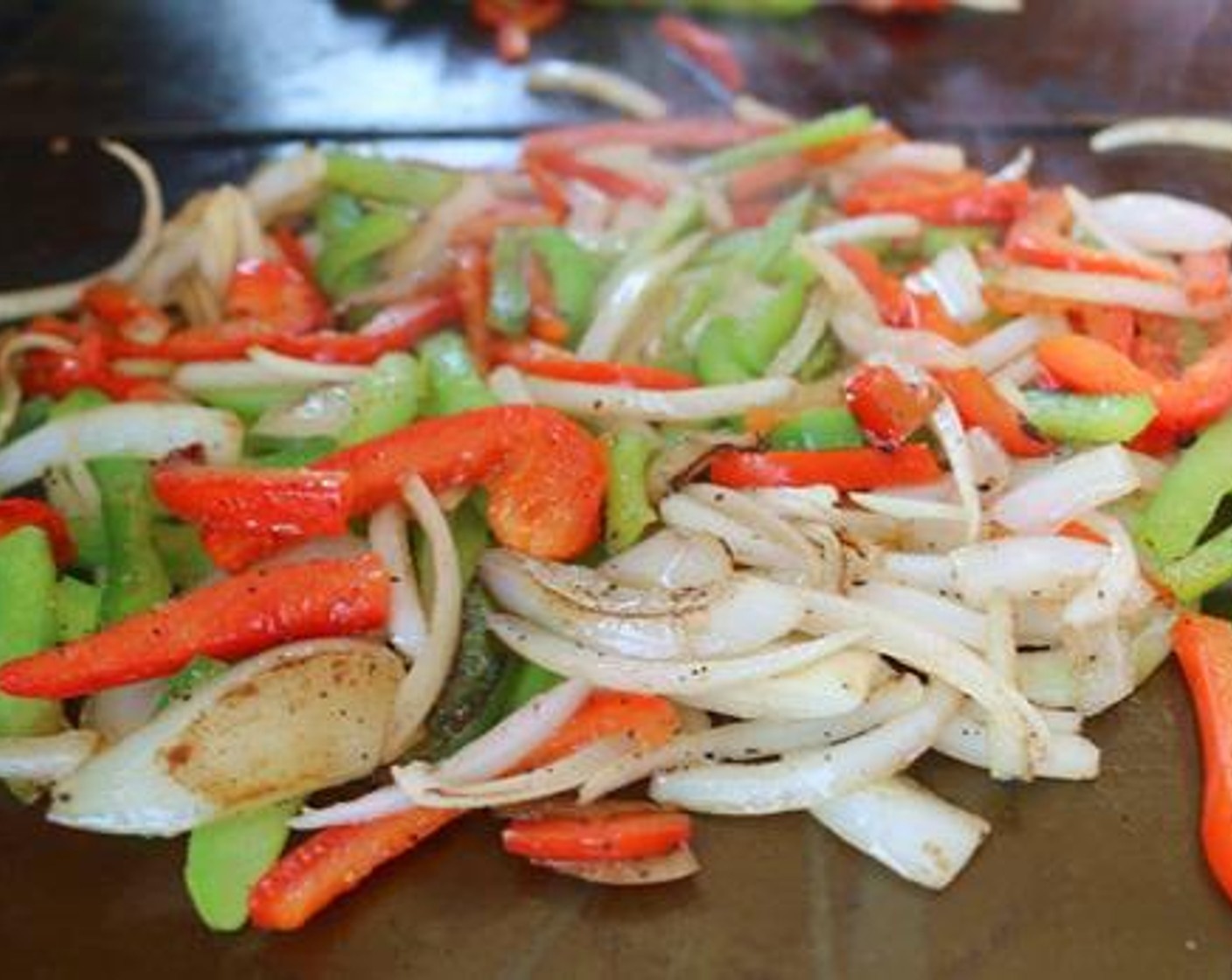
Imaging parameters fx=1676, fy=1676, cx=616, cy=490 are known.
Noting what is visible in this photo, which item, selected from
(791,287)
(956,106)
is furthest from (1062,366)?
(956,106)

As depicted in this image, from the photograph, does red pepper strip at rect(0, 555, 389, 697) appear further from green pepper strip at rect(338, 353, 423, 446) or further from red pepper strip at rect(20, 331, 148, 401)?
red pepper strip at rect(20, 331, 148, 401)

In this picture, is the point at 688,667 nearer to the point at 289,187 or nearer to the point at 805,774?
the point at 805,774

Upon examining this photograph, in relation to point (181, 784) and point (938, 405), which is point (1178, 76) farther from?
point (181, 784)

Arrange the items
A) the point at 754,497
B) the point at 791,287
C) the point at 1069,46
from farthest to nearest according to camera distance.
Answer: the point at 1069,46, the point at 791,287, the point at 754,497

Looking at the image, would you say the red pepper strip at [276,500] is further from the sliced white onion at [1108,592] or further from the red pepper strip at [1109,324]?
the red pepper strip at [1109,324]

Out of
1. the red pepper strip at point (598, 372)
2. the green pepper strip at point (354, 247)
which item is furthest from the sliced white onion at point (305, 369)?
the green pepper strip at point (354, 247)

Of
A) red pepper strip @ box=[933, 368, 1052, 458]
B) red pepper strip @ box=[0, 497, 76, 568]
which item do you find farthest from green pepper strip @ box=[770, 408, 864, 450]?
red pepper strip @ box=[0, 497, 76, 568]
